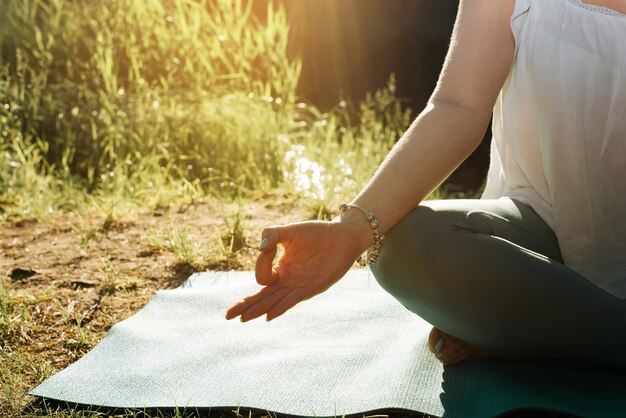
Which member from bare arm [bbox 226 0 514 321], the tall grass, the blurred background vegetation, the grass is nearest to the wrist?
bare arm [bbox 226 0 514 321]

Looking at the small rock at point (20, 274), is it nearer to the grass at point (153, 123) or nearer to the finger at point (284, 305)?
the grass at point (153, 123)

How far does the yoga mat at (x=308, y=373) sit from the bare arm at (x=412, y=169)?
1.02ft

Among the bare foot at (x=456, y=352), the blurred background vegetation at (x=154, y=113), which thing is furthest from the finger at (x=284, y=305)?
the blurred background vegetation at (x=154, y=113)

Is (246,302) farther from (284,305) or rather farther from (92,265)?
(92,265)

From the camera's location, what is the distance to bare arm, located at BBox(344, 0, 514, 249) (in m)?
1.64

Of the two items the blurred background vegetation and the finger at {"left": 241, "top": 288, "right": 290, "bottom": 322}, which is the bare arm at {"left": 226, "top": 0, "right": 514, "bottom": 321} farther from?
the blurred background vegetation

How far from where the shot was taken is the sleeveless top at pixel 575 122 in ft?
5.82

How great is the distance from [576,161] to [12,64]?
423 centimetres

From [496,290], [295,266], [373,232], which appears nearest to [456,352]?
[496,290]

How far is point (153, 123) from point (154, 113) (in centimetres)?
6

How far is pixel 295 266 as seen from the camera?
1536 mm

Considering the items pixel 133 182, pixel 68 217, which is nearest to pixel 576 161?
pixel 68 217

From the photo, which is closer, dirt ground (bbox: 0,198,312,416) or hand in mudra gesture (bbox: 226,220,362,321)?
hand in mudra gesture (bbox: 226,220,362,321)

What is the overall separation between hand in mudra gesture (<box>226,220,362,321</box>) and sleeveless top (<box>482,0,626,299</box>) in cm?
56
